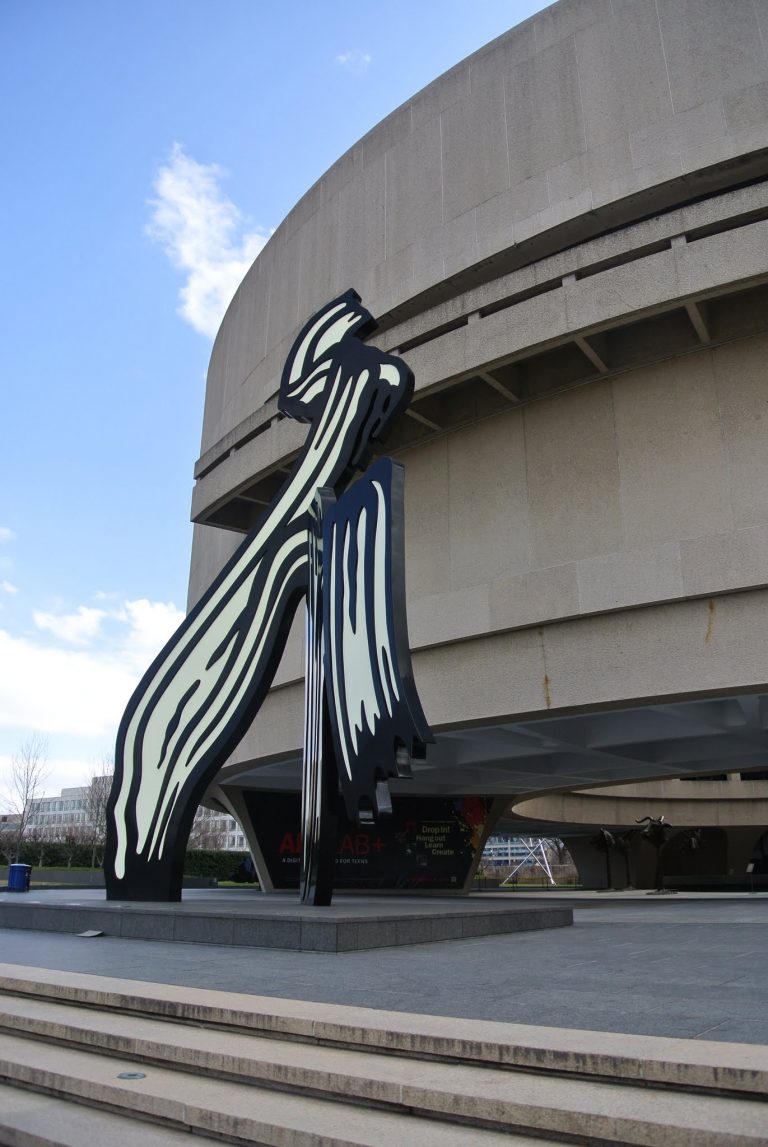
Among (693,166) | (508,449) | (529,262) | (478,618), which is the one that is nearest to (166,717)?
(478,618)

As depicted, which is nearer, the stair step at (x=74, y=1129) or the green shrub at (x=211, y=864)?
the stair step at (x=74, y=1129)

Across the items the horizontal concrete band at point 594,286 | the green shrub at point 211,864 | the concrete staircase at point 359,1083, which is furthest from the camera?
the green shrub at point 211,864

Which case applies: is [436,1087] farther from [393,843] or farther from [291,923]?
[393,843]

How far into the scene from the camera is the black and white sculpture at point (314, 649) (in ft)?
30.1

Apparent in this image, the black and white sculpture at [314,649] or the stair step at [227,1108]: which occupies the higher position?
the black and white sculpture at [314,649]

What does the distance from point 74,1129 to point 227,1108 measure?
0.67 m

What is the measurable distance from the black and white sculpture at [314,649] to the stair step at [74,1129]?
484cm

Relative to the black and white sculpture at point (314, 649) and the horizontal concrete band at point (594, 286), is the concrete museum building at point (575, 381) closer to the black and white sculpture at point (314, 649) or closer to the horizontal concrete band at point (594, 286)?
the horizontal concrete band at point (594, 286)

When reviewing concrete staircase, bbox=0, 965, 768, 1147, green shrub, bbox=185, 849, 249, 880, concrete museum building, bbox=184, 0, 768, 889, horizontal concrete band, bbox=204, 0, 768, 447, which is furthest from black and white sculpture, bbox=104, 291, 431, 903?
green shrub, bbox=185, 849, 249, 880

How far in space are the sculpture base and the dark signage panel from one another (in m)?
13.2

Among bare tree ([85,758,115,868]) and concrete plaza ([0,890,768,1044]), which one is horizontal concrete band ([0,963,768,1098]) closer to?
concrete plaza ([0,890,768,1044])

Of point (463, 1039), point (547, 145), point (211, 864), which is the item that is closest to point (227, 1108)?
point (463, 1039)

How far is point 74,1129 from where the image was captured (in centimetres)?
368

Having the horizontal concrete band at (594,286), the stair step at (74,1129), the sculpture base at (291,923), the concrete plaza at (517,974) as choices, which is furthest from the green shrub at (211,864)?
the stair step at (74,1129)
